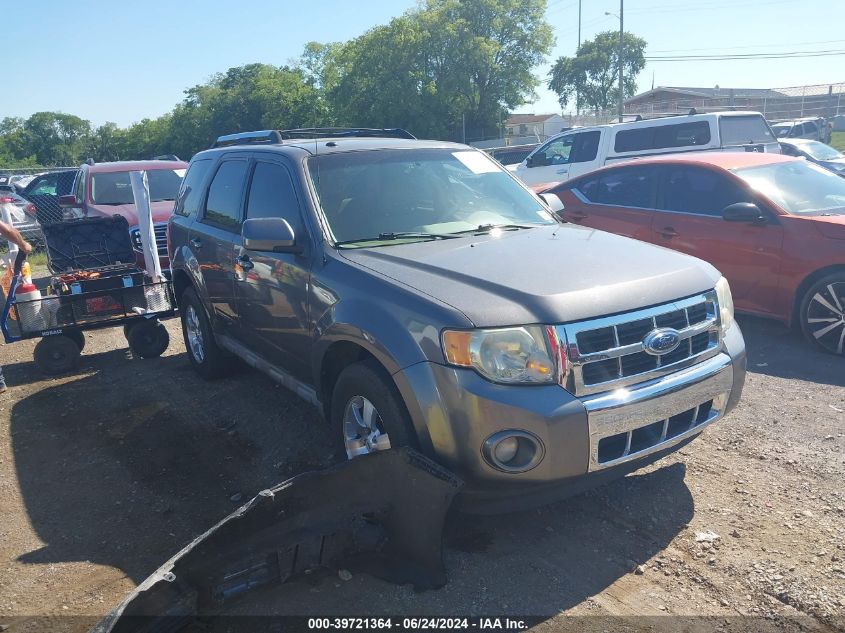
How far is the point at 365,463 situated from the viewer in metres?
3.20

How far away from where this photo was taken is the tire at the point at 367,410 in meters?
3.32

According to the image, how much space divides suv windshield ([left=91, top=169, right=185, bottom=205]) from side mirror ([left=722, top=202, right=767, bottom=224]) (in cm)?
840

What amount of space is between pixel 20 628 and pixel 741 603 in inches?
122

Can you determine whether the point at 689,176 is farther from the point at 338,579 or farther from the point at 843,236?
the point at 338,579

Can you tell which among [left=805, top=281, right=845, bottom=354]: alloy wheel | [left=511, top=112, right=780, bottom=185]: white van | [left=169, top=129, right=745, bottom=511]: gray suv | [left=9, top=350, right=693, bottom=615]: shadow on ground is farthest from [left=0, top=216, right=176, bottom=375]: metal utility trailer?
[left=511, top=112, right=780, bottom=185]: white van

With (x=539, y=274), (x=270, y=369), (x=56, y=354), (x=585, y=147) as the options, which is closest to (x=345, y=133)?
(x=270, y=369)

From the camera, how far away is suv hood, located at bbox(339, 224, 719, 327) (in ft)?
10.3

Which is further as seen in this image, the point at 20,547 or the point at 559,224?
the point at 559,224

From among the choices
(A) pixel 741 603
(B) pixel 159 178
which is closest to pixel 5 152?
(B) pixel 159 178

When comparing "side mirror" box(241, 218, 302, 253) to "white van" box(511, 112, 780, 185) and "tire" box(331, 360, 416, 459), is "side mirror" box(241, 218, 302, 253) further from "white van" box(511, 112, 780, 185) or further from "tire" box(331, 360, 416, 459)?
"white van" box(511, 112, 780, 185)

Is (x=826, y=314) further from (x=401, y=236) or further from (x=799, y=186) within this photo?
(x=401, y=236)

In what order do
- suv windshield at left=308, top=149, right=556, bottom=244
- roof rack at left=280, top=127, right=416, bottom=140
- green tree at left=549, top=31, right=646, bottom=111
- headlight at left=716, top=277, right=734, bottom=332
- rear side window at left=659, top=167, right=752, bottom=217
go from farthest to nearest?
green tree at left=549, top=31, right=646, bottom=111 < rear side window at left=659, top=167, right=752, bottom=217 < roof rack at left=280, top=127, right=416, bottom=140 < suv windshield at left=308, top=149, right=556, bottom=244 < headlight at left=716, top=277, right=734, bottom=332

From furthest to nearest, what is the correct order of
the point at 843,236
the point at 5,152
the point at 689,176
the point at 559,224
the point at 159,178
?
the point at 5,152
the point at 159,178
the point at 689,176
the point at 843,236
the point at 559,224

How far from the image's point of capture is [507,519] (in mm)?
3707
